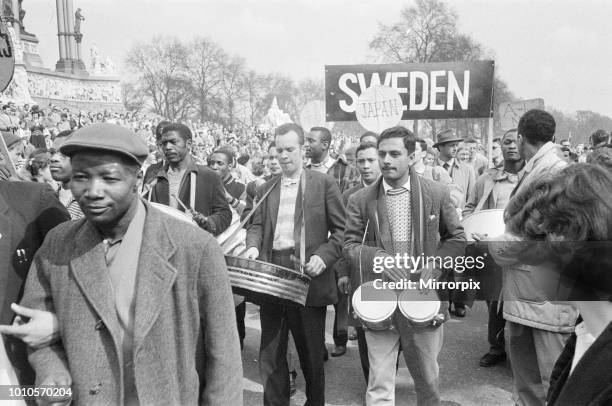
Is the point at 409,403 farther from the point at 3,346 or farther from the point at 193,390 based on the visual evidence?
the point at 3,346

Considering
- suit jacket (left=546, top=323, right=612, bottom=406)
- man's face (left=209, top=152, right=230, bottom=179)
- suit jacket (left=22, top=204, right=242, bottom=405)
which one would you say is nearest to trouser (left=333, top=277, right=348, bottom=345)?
man's face (left=209, top=152, right=230, bottom=179)

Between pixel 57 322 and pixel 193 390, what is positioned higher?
pixel 57 322

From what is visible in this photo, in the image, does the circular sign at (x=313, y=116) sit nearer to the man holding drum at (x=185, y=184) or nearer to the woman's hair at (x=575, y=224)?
the man holding drum at (x=185, y=184)

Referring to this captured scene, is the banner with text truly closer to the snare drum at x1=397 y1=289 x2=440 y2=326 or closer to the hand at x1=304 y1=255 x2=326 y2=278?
the hand at x1=304 y1=255 x2=326 y2=278

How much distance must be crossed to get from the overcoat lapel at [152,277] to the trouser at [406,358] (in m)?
1.75

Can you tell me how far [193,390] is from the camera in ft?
5.92

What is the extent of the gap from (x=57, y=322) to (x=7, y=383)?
1.09 feet

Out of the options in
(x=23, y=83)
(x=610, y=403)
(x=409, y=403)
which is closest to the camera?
(x=610, y=403)

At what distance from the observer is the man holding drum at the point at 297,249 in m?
3.49

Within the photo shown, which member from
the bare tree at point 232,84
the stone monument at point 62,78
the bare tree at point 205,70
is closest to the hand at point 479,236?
the bare tree at point 205,70

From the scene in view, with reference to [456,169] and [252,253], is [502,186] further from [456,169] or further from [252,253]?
[456,169]

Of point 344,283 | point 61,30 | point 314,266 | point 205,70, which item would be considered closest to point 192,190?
point 314,266

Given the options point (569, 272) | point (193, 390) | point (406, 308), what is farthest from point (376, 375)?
point (569, 272)

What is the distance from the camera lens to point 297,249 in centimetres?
357
